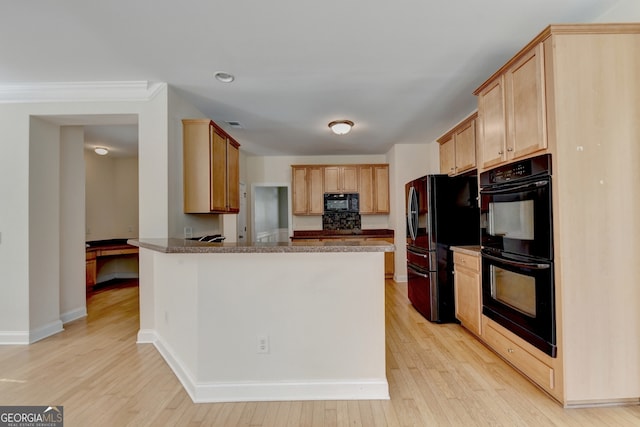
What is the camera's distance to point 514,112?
2086 mm

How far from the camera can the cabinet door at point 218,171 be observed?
10.0 ft

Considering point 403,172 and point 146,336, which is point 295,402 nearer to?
point 146,336

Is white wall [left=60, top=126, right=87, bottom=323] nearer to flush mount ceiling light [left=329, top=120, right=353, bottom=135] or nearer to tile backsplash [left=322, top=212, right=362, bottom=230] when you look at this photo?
flush mount ceiling light [left=329, top=120, right=353, bottom=135]

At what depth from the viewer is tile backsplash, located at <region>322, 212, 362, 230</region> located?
5.86m

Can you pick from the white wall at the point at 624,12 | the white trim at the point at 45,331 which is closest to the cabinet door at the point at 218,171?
the white trim at the point at 45,331

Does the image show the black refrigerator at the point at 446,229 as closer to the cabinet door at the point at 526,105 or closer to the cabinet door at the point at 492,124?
the cabinet door at the point at 492,124

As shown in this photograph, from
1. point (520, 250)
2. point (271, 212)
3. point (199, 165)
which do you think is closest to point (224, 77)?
point (199, 165)

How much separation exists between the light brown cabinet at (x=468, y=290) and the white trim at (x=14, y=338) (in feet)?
13.9

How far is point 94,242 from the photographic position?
5332 mm

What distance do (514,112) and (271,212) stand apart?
514cm

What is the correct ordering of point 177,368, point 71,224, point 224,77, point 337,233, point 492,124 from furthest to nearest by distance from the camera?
point 337,233 → point 71,224 → point 224,77 → point 492,124 → point 177,368

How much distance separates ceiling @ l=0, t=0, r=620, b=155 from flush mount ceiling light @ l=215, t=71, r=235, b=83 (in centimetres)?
5

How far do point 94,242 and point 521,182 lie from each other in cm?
637

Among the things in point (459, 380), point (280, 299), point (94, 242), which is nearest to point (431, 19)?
point (280, 299)
